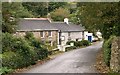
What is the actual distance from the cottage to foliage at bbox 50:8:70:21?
1.47m

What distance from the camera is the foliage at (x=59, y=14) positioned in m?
45.2

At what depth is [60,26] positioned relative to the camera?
151ft

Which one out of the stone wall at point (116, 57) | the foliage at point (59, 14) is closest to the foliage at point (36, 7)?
the foliage at point (59, 14)

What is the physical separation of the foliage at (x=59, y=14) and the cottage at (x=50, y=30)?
1473 millimetres

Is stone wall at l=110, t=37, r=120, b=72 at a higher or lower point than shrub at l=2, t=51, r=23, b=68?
higher

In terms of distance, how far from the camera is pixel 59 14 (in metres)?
48.9

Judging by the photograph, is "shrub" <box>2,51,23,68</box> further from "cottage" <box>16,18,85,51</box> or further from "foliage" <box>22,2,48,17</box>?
"cottage" <box>16,18,85,51</box>

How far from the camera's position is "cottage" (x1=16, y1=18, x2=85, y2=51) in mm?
37406

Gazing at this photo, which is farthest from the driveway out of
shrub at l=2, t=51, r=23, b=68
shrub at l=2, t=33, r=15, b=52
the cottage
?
the cottage

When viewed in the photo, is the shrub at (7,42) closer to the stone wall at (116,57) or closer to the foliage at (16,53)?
the foliage at (16,53)

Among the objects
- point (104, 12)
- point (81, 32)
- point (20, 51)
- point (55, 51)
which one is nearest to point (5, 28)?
point (20, 51)

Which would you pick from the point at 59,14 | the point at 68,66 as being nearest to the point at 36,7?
the point at 59,14

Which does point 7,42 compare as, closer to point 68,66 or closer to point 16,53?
point 16,53

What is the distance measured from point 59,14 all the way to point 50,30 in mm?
8555
